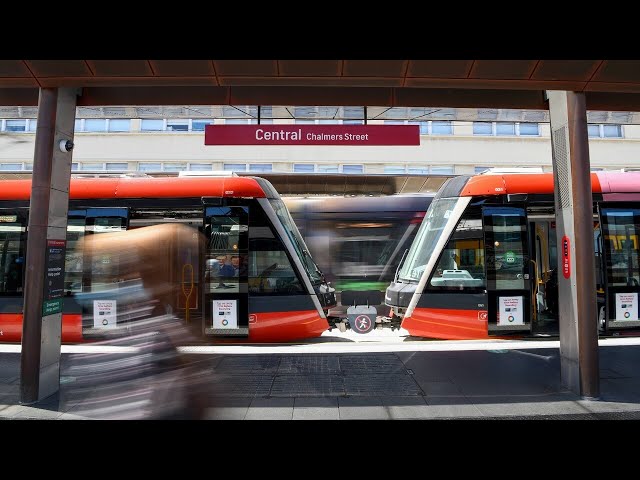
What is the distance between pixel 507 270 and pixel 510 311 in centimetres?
77

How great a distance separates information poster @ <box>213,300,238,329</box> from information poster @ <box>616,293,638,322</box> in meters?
7.21

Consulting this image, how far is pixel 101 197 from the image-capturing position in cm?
831

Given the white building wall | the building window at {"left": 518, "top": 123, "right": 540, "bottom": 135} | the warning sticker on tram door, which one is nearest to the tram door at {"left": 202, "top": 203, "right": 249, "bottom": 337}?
the warning sticker on tram door

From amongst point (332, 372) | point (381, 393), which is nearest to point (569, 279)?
point (381, 393)

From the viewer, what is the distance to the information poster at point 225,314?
799cm

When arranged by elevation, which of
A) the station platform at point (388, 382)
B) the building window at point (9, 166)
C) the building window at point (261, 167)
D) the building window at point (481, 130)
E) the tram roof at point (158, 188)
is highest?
the building window at point (481, 130)

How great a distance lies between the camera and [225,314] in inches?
315

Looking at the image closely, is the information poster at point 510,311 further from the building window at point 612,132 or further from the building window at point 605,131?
the building window at point 612,132

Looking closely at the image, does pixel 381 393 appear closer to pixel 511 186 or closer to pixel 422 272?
pixel 422 272

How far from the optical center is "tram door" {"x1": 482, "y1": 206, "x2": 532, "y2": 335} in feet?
26.8

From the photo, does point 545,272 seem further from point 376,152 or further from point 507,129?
point 507,129

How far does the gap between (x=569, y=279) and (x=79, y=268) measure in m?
8.15

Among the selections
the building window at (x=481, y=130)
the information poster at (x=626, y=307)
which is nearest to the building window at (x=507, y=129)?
the building window at (x=481, y=130)

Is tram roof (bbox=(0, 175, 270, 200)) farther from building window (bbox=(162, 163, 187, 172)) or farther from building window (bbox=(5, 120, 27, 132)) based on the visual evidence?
building window (bbox=(5, 120, 27, 132))
